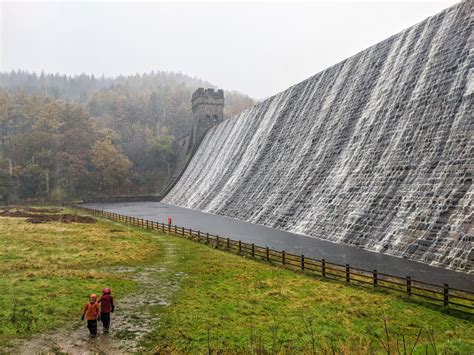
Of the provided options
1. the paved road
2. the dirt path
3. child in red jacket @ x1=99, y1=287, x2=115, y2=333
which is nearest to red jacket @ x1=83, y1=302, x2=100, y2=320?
child in red jacket @ x1=99, y1=287, x2=115, y2=333

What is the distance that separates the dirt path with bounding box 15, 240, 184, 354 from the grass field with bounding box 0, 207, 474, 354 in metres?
0.34

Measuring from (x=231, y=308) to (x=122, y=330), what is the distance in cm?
375

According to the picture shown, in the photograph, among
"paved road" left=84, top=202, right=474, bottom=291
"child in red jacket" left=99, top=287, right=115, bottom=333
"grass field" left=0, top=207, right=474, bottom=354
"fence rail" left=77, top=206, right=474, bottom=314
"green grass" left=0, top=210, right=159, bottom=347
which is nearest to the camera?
"grass field" left=0, top=207, right=474, bottom=354

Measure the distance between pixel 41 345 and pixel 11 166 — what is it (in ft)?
235

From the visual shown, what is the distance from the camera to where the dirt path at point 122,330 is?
9.34 m

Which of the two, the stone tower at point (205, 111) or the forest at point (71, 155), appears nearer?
the forest at point (71, 155)

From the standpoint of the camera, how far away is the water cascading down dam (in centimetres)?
1838

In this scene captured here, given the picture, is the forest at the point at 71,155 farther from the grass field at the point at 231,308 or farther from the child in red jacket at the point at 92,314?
the child in red jacket at the point at 92,314

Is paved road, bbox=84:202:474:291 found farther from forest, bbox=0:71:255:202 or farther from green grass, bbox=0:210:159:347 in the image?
forest, bbox=0:71:255:202

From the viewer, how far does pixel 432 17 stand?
1052 inches

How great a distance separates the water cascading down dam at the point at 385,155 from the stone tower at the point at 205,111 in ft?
141

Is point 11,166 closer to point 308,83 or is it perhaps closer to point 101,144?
point 101,144

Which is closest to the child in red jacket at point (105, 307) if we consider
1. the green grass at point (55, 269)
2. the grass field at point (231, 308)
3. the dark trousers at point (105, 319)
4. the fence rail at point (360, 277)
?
the dark trousers at point (105, 319)

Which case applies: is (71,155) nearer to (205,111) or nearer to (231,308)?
(205,111)
